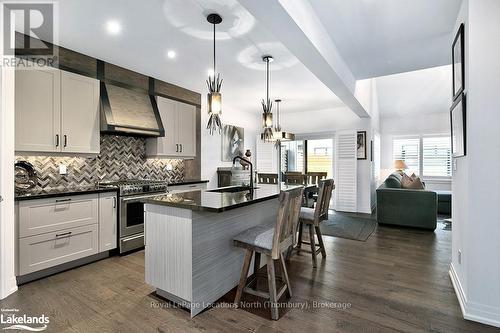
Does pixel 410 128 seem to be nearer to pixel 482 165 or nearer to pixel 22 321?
pixel 482 165

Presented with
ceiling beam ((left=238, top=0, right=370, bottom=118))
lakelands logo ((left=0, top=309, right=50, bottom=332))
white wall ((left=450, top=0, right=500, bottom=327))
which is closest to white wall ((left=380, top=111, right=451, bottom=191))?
ceiling beam ((left=238, top=0, right=370, bottom=118))

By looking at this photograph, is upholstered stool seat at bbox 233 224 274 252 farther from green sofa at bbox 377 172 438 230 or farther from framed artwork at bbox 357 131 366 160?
framed artwork at bbox 357 131 366 160

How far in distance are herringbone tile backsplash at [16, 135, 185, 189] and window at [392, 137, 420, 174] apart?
655cm

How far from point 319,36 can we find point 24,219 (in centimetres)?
348

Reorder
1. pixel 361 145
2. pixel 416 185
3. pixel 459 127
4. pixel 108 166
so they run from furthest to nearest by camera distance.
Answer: pixel 361 145 < pixel 416 185 < pixel 108 166 < pixel 459 127

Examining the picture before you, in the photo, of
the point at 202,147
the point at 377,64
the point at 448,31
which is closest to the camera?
the point at 448,31

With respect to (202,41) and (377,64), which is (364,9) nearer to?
(377,64)

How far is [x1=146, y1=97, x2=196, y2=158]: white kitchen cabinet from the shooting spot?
4.21 m

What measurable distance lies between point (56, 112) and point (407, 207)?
560 centimetres

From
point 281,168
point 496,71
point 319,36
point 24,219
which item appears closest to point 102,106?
point 24,219

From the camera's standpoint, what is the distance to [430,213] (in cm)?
443

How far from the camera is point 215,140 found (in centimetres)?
557

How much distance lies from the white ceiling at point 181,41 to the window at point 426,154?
4429mm

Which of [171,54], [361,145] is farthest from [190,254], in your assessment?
[361,145]
